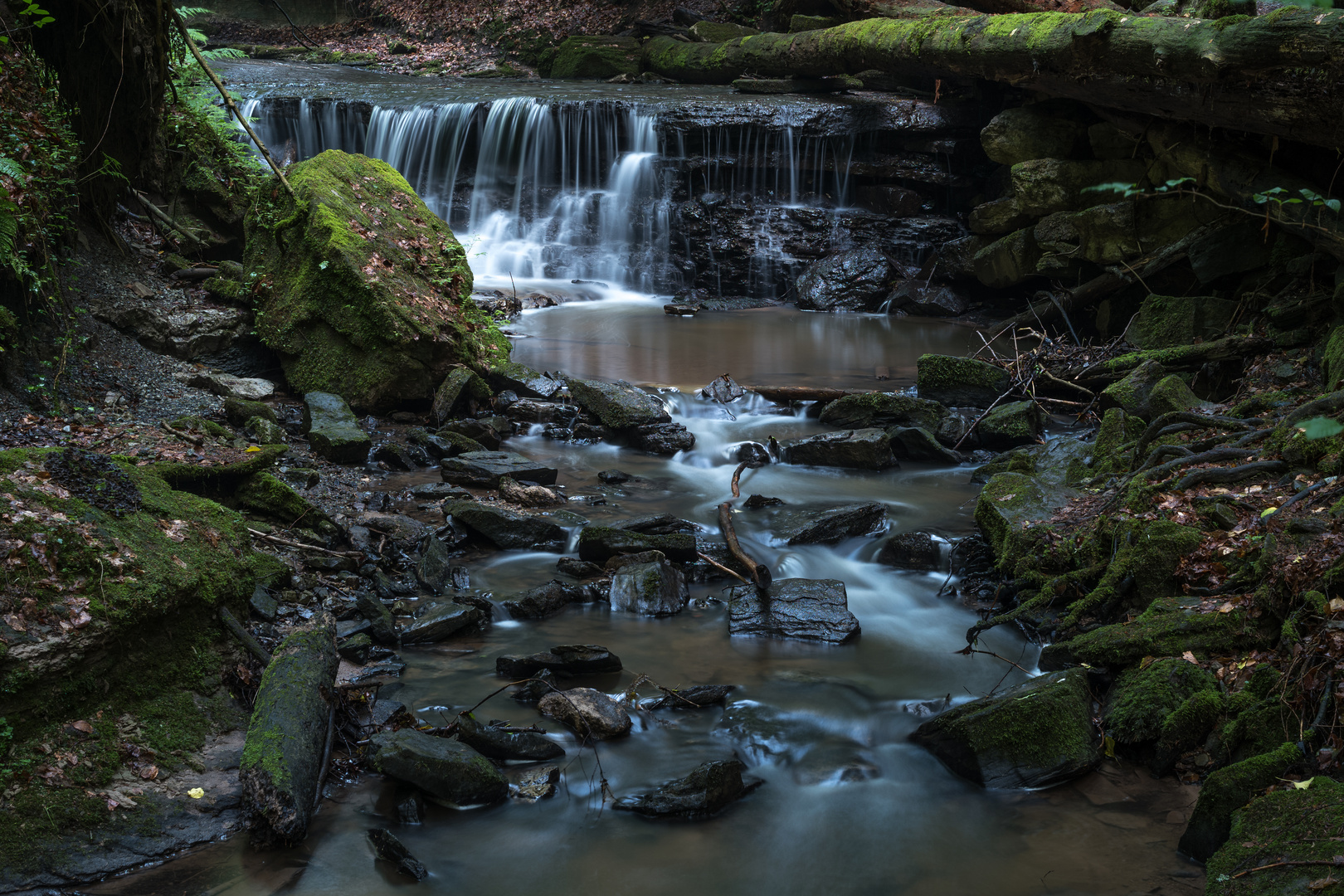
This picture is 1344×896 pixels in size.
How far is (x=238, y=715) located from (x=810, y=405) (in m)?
6.53

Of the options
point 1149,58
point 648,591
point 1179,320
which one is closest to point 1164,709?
point 648,591

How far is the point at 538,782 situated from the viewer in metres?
3.46

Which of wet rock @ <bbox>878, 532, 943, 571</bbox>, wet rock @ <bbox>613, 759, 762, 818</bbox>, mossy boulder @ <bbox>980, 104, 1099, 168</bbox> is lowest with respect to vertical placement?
wet rock @ <bbox>878, 532, 943, 571</bbox>

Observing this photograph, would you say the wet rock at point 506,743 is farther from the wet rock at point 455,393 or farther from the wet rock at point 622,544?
the wet rock at point 455,393

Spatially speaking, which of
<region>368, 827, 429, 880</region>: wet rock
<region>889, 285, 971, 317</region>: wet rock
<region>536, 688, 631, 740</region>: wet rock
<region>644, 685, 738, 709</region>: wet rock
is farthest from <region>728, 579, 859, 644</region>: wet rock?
<region>889, 285, 971, 317</region>: wet rock

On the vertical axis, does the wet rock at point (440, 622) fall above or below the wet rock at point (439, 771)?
below

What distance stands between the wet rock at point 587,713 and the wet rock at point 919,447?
4.53 metres

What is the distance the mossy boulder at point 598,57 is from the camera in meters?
19.5

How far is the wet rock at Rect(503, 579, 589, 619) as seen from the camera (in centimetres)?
486

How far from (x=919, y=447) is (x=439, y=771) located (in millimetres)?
5497

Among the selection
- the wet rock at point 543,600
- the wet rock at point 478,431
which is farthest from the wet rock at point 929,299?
the wet rock at point 543,600

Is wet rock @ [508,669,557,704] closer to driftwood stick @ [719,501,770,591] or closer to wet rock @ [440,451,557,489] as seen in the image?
driftwood stick @ [719,501,770,591]

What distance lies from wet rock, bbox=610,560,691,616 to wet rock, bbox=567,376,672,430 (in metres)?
2.91

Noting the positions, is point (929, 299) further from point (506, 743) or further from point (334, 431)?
point (506, 743)
